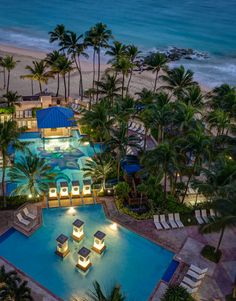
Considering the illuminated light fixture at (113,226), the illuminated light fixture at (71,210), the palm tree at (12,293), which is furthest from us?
the illuminated light fixture at (71,210)

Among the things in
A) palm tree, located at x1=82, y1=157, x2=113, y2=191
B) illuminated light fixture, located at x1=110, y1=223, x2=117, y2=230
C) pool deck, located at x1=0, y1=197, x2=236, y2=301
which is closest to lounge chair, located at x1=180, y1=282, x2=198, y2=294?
pool deck, located at x1=0, y1=197, x2=236, y2=301

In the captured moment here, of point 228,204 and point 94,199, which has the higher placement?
point 228,204

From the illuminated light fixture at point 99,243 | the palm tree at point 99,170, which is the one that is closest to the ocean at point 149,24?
the palm tree at point 99,170

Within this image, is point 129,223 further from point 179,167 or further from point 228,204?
point 228,204

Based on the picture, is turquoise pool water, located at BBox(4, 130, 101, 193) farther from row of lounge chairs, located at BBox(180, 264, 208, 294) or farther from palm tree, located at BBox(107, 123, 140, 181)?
row of lounge chairs, located at BBox(180, 264, 208, 294)

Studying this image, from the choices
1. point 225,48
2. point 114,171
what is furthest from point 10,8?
point 114,171

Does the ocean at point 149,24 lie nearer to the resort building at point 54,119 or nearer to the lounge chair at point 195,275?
the resort building at point 54,119
